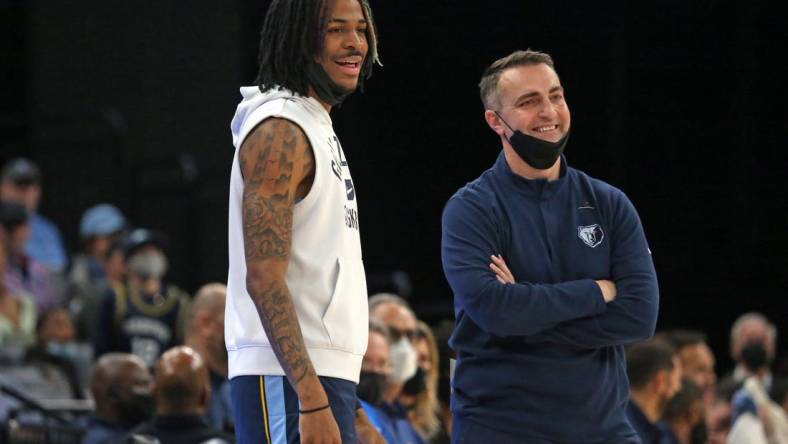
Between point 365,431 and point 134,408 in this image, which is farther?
point 134,408

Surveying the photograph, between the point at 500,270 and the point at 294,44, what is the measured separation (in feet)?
3.31

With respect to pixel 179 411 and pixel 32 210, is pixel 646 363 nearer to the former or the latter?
pixel 179 411

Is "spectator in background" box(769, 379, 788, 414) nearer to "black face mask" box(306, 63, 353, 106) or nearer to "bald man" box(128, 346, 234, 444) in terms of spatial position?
"bald man" box(128, 346, 234, 444)

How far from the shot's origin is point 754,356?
9.69 m

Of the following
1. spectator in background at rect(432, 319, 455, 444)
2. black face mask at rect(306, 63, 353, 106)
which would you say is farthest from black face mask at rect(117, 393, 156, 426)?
black face mask at rect(306, 63, 353, 106)

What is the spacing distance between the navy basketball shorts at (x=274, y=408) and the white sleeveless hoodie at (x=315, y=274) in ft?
0.09

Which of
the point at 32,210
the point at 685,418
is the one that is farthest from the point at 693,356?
the point at 32,210

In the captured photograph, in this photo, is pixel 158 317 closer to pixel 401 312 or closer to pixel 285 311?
pixel 401 312

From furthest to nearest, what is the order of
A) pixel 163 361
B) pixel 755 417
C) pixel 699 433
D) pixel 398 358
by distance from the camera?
pixel 755 417 → pixel 699 433 → pixel 398 358 → pixel 163 361

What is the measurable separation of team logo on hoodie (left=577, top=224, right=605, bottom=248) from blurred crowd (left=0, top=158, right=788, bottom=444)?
160cm

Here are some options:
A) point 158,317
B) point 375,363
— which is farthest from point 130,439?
point 158,317

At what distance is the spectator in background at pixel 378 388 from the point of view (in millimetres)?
5680

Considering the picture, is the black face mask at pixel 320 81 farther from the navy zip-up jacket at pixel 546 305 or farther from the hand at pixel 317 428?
the hand at pixel 317 428

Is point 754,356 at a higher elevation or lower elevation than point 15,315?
lower
